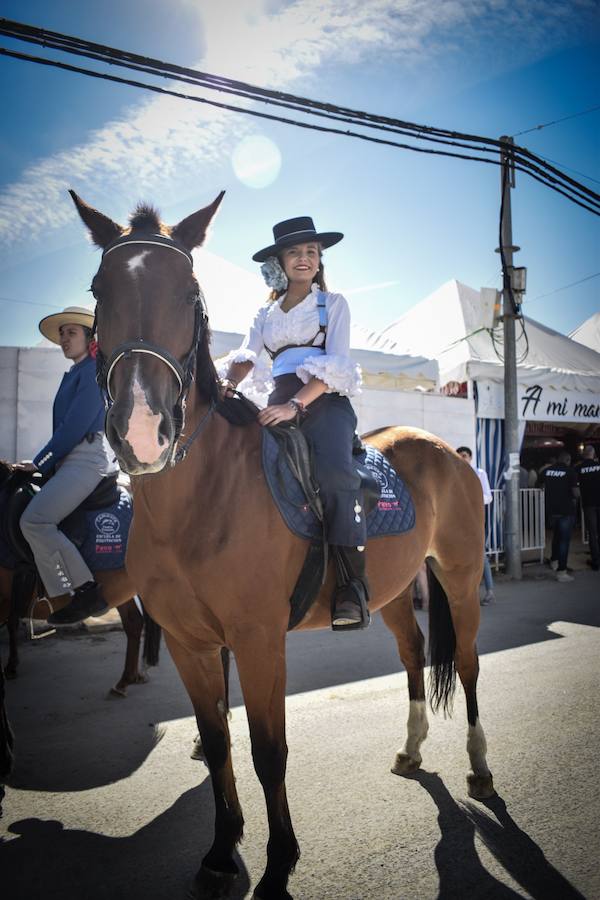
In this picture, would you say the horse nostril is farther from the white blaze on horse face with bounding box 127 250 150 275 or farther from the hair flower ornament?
the hair flower ornament

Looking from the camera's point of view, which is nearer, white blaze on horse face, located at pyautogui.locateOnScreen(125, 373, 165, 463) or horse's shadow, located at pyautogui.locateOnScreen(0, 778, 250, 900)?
white blaze on horse face, located at pyautogui.locateOnScreen(125, 373, 165, 463)

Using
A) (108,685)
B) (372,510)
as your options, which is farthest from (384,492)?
(108,685)

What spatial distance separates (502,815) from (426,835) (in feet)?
1.50

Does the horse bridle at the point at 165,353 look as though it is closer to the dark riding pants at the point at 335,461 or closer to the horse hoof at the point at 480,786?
the dark riding pants at the point at 335,461

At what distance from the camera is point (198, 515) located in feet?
7.79

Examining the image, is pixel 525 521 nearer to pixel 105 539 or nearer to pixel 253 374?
pixel 105 539

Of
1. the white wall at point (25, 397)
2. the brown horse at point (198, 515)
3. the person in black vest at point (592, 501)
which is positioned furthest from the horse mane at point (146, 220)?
the person in black vest at point (592, 501)

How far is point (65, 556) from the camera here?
380cm

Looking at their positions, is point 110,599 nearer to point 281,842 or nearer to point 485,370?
point 281,842

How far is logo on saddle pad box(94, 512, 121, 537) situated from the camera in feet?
13.5

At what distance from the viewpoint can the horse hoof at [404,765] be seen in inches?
135

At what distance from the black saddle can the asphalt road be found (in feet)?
4.54

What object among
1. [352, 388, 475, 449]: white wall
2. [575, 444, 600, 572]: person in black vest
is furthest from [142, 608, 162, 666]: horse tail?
[575, 444, 600, 572]: person in black vest

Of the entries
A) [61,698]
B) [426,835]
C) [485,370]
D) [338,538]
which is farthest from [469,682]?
[485,370]
